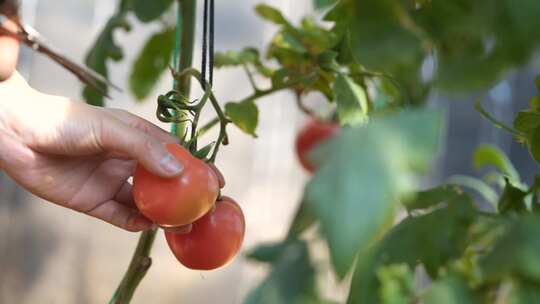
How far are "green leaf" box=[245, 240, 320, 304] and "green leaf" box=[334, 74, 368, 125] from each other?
0.27 meters

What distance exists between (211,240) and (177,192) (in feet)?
0.28

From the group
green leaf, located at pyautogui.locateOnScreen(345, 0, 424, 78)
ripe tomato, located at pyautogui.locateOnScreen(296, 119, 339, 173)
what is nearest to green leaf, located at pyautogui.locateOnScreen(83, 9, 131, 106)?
ripe tomato, located at pyautogui.locateOnScreen(296, 119, 339, 173)

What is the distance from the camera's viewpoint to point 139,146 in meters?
0.52

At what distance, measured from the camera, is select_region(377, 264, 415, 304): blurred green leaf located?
35cm

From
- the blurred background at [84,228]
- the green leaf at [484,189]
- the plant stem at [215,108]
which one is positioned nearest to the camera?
the plant stem at [215,108]

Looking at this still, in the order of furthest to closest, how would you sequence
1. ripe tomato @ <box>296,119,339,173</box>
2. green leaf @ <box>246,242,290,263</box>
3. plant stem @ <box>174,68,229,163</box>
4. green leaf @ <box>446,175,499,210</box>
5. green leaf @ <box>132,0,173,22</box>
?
ripe tomato @ <box>296,119,339,173</box> < green leaf @ <box>446,175,499,210</box> < green leaf @ <box>132,0,173,22</box> < plant stem @ <box>174,68,229,163</box> < green leaf @ <box>246,242,290,263</box>

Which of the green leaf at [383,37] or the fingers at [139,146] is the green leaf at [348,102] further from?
the green leaf at [383,37]

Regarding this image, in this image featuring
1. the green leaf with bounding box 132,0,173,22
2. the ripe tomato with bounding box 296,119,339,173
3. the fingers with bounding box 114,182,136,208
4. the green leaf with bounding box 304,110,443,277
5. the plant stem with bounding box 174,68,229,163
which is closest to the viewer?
the green leaf with bounding box 304,110,443,277

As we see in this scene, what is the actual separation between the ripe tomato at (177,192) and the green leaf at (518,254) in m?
0.26

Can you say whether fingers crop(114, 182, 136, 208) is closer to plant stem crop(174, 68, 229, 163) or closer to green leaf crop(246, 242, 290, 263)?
plant stem crop(174, 68, 229, 163)

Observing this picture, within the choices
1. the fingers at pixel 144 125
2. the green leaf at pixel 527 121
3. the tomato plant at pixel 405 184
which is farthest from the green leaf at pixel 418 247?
the fingers at pixel 144 125

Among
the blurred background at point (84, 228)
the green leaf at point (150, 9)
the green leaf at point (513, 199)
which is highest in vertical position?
the green leaf at point (150, 9)

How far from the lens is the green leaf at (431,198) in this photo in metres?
0.50

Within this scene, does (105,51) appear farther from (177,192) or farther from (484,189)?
(484,189)
